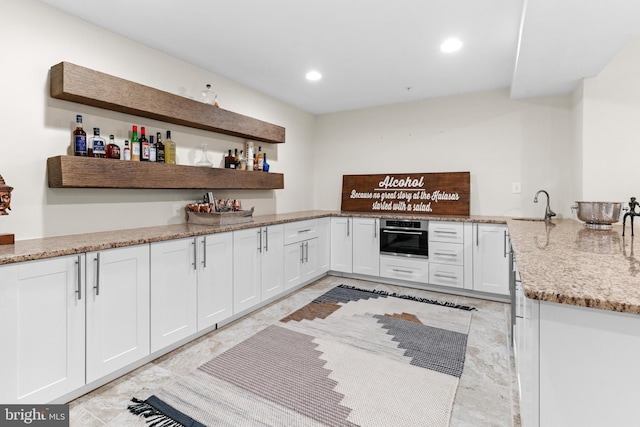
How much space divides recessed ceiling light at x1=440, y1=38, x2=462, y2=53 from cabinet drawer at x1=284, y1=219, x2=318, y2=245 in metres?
2.20

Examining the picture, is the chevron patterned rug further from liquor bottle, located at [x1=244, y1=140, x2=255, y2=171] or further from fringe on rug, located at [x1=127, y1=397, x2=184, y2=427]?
liquor bottle, located at [x1=244, y1=140, x2=255, y2=171]

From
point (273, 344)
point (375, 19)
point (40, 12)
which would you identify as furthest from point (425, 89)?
point (40, 12)

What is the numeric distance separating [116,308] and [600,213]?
3324mm

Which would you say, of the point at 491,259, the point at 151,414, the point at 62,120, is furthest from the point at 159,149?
the point at 491,259

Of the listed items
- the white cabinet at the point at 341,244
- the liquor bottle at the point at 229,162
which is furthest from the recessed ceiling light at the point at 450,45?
the liquor bottle at the point at 229,162

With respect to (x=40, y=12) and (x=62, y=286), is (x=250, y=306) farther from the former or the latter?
(x=40, y=12)

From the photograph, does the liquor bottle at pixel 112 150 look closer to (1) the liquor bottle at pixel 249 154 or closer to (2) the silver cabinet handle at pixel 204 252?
(2) the silver cabinet handle at pixel 204 252

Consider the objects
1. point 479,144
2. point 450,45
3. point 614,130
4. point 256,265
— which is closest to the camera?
point 450,45

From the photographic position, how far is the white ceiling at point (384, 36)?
2.13m

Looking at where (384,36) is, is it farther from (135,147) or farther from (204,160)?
(135,147)

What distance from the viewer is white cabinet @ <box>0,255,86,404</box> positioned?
4.98 feet

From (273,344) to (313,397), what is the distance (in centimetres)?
69

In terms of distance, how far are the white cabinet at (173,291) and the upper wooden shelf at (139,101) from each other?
3.60 feet

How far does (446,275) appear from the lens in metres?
3.66
